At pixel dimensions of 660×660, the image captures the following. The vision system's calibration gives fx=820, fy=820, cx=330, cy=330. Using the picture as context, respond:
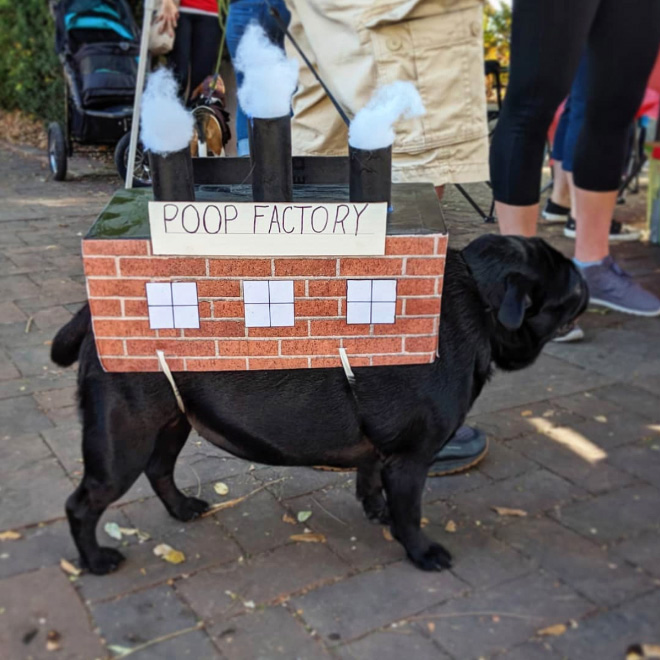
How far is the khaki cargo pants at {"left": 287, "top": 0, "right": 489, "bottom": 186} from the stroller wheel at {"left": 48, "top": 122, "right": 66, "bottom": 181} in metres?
5.33

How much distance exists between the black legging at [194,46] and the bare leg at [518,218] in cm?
389

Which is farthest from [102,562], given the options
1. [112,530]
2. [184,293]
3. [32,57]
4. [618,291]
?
[32,57]

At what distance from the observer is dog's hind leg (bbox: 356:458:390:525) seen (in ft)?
8.25

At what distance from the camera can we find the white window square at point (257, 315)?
1.95m

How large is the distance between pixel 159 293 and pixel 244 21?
185cm

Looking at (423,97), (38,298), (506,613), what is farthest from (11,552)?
(38,298)

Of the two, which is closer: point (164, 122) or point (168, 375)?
point (164, 122)

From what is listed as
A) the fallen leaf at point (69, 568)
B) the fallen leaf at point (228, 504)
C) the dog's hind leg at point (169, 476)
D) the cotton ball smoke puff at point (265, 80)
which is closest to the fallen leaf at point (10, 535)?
the fallen leaf at point (69, 568)

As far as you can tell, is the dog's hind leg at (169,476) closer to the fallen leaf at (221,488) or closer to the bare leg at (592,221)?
the fallen leaf at (221,488)

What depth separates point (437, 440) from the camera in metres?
2.18

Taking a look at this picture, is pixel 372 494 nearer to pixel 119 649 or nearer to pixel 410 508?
pixel 410 508

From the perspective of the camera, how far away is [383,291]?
6.46 ft

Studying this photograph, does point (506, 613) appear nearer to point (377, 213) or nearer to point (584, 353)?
point (377, 213)

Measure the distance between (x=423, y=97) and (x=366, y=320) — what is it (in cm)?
103
